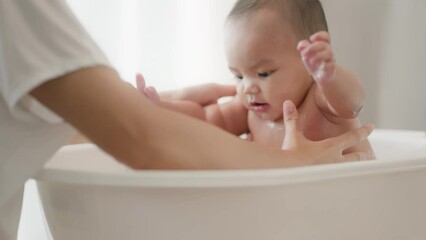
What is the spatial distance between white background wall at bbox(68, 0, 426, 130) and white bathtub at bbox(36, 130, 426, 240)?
610 mm

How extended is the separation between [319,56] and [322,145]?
11cm

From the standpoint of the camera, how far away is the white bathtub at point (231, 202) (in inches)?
22.1

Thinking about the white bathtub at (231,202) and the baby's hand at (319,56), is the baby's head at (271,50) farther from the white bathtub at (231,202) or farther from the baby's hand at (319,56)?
the white bathtub at (231,202)

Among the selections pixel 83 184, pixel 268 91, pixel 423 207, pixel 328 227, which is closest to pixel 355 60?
pixel 268 91

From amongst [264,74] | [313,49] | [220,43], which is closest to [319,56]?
[313,49]

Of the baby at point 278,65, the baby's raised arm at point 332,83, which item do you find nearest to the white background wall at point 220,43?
the baby at point 278,65

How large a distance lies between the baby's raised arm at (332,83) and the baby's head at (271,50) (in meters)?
0.06

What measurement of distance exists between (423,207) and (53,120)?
42cm

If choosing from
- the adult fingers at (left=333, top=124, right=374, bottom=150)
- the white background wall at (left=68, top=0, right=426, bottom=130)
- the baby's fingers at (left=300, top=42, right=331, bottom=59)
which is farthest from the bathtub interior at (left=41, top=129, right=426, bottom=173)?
the white background wall at (left=68, top=0, right=426, bottom=130)

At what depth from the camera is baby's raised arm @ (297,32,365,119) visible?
0.73 meters

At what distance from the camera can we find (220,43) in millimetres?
1324

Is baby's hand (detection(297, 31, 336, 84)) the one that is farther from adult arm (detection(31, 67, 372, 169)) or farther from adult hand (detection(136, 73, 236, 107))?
adult hand (detection(136, 73, 236, 107))

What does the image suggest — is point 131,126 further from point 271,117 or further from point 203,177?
point 271,117

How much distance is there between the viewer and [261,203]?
58 centimetres
